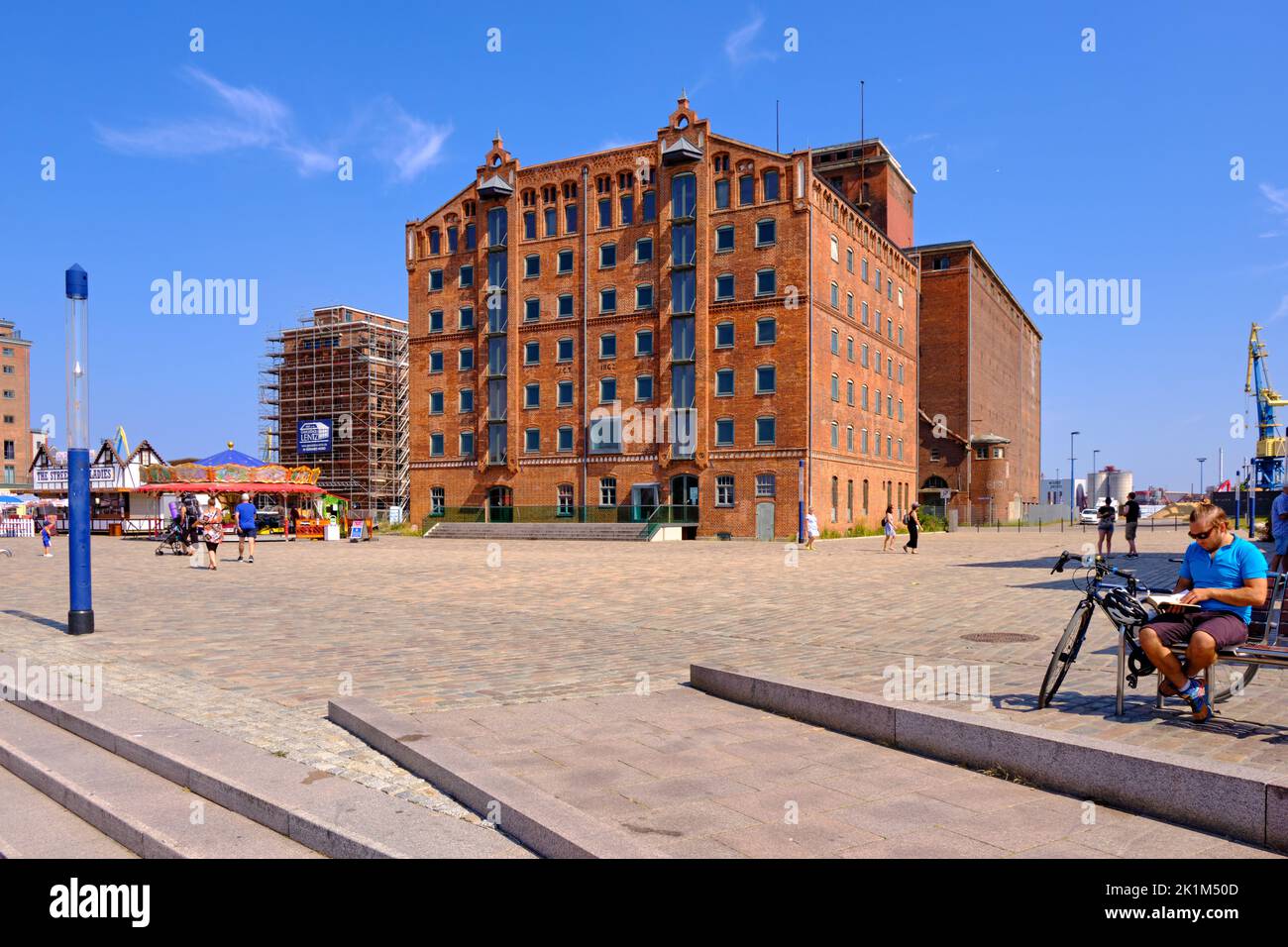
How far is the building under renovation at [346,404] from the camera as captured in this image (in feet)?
263

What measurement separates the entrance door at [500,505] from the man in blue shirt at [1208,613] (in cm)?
4750

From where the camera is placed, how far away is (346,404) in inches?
3174

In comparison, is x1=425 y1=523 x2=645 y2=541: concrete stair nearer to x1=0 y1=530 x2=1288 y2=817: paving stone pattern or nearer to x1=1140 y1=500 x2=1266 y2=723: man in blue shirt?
x1=0 y1=530 x2=1288 y2=817: paving stone pattern

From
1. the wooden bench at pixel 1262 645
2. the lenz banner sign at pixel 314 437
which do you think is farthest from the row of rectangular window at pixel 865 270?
the lenz banner sign at pixel 314 437

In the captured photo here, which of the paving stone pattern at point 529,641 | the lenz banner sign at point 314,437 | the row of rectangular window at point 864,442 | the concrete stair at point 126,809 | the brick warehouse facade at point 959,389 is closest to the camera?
the concrete stair at point 126,809

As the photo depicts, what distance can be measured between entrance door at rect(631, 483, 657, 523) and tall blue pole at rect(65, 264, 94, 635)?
37236 millimetres

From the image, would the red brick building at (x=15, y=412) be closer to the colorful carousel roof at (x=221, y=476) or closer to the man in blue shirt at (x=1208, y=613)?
the colorful carousel roof at (x=221, y=476)

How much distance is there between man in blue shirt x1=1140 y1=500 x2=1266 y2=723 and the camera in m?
6.13

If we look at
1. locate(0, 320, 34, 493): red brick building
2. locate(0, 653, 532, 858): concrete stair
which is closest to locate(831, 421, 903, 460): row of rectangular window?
locate(0, 653, 532, 858): concrete stair

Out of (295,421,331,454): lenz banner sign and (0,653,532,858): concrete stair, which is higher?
(295,421,331,454): lenz banner sign

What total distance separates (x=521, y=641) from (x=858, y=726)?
523 centimetres

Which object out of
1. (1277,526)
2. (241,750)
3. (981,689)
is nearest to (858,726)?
(981,689)

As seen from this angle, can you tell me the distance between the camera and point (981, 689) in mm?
7438
